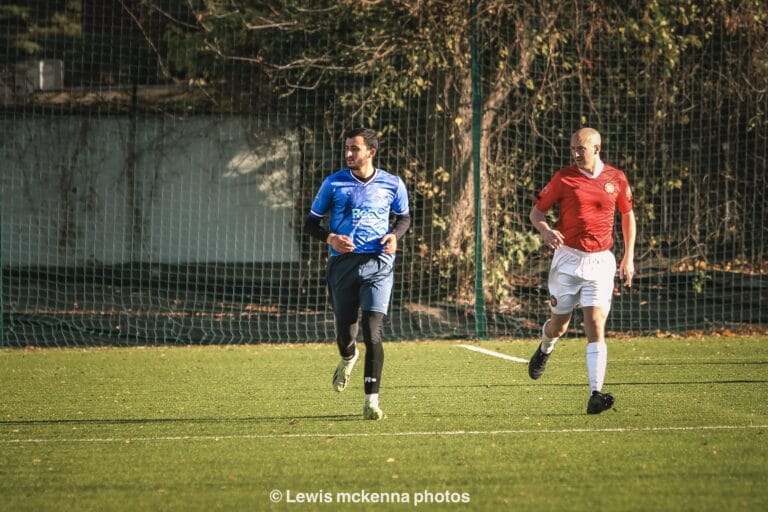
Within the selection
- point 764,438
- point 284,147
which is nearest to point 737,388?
point 764,438

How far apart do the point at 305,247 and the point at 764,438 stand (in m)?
10.7

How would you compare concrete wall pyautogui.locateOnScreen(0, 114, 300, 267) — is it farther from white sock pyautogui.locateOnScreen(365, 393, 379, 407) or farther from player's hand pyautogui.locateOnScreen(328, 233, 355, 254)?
white sock pyautogui.locateOnScreen(365, 393, 379, 407)

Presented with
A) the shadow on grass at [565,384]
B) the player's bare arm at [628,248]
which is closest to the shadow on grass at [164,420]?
the shadow on grass at [565,384]

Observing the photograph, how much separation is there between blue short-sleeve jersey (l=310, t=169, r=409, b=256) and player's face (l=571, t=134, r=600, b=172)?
1.21 m

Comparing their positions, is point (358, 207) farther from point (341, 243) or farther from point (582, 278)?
point (582, 278)

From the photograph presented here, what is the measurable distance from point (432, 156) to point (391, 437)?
9.28 meters

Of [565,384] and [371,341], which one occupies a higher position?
[371,341]

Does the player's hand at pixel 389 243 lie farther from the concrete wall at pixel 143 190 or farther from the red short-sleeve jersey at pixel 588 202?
the concrete wall at pixel 143 190

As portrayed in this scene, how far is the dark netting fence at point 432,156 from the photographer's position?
14.5 metres

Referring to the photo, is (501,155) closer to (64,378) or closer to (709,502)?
(64,378)

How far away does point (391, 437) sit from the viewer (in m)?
6.54

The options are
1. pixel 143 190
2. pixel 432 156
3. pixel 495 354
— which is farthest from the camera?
pixel 143 190

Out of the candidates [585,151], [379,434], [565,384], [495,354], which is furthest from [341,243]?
[495,354]

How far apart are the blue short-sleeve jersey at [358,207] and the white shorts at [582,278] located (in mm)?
1226
